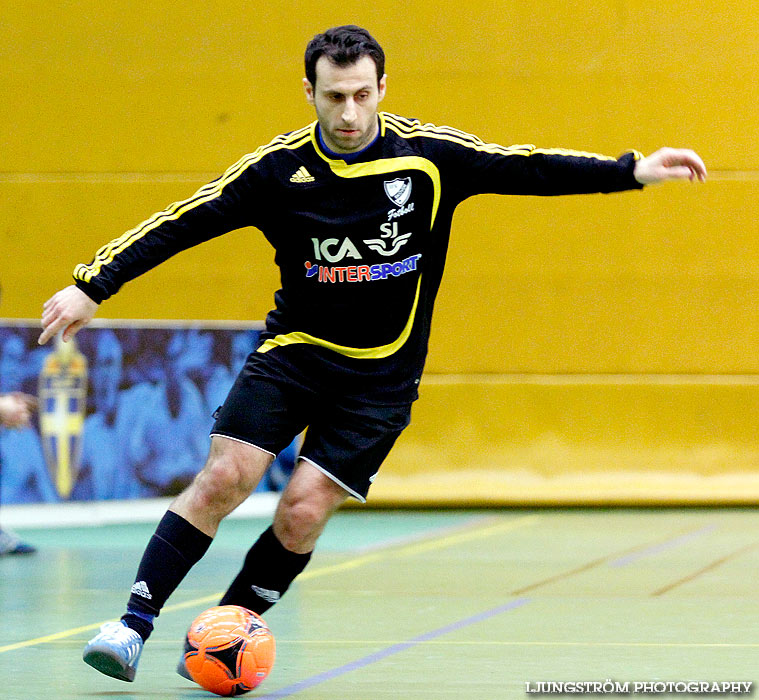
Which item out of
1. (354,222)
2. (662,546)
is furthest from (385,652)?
(662,546)

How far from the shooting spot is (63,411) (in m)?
9.74

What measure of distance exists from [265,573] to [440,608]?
1.98 m

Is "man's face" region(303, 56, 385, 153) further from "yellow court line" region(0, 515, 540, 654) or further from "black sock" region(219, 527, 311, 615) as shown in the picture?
"yellow court line" region(0, 515, 540, 654)

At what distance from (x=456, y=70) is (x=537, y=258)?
179cm

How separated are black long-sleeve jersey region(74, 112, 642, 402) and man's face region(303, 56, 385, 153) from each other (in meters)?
0.13

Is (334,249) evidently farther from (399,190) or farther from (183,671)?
(183,671)

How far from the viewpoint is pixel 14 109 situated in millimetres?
11875

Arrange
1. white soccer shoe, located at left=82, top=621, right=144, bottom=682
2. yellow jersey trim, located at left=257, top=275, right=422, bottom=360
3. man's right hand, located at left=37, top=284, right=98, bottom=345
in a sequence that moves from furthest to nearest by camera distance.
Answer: yellow jersey trim, located at left=257, top=275, right=422, bottom=360
man's right hand, located at left=37, top=284, right=98, bottom=345
white soccer shoe, located at left=82, top=621, right=144, bottom=682

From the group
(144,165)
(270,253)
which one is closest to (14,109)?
(144,165)

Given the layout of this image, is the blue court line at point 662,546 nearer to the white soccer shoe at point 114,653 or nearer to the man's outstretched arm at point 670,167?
the man's outstretched arm at point 670,167

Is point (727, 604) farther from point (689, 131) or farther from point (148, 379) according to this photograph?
point (689, 131)

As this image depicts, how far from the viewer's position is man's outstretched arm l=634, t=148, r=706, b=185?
4.41 metres

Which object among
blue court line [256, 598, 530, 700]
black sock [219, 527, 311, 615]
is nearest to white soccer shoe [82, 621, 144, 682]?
blue court line [256, 598, 530, 700]

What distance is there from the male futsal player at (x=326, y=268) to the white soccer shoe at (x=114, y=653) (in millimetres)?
148
